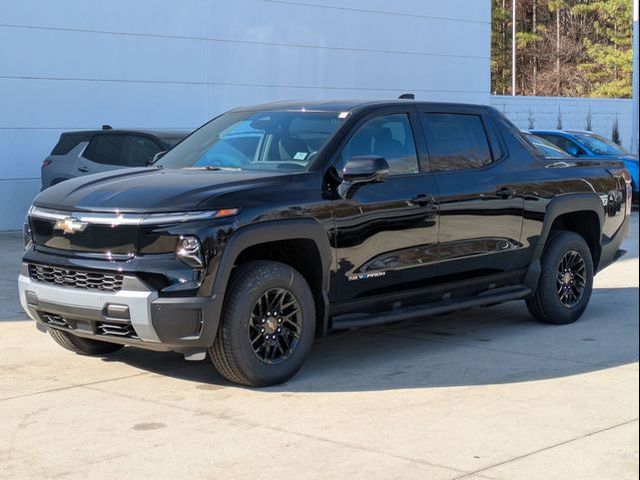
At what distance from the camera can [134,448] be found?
18.0ft

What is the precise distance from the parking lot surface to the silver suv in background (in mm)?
6828

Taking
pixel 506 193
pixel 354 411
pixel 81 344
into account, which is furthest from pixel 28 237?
pixel 506 193

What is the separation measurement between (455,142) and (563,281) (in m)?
1.66

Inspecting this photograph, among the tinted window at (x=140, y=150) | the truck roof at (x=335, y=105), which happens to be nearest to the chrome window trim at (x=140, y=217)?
the truck roof at (x=335, y=105)

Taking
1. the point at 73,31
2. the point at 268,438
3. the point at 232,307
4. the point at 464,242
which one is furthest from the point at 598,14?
the point at 73,31

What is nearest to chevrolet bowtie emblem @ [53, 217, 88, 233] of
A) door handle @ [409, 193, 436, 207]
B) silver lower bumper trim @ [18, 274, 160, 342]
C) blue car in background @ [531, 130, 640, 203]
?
silver lower bumper trim @ [18, 274, 160, 342]

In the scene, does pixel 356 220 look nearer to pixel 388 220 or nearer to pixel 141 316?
pixel 388 220

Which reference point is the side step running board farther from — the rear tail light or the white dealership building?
the white dealership building

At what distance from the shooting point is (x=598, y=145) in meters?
20.7

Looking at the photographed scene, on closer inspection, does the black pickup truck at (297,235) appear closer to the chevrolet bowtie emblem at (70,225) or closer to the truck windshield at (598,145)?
the chevrolet bowtie emblem at (70,225)

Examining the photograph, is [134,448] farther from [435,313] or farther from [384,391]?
[435,313]

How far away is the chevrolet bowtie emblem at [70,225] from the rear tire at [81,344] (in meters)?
1.06

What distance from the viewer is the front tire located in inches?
256

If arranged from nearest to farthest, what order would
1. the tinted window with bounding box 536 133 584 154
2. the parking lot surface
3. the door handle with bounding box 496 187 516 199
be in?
1. the parking lot surface
2. the door handle with bounding box 496 187 516 199
3. the tinted window with bounding box 536 133 584 154
